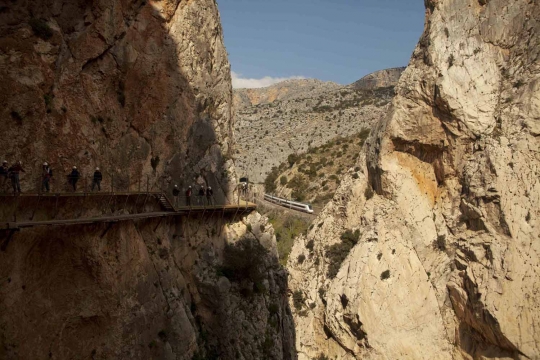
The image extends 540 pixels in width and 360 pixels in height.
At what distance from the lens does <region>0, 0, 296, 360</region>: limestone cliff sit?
13375 mm

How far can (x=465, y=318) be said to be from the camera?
1139 inches

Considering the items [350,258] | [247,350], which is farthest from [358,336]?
[247,350]

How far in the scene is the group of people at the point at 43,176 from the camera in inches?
489

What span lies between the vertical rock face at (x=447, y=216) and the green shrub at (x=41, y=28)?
2315 cm

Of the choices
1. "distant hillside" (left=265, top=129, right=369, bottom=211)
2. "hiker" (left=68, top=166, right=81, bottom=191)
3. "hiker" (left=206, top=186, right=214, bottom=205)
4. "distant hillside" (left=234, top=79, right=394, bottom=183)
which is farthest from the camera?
"distant hillside" (left=234, top=79, right=394, bottom=183)

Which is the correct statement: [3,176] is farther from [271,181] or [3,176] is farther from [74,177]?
[271,181]

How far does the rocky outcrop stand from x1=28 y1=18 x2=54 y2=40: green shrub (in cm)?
10018

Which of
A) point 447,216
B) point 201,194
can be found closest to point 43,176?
point 201,194

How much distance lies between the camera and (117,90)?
56.2ft

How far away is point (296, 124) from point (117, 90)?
5886cm

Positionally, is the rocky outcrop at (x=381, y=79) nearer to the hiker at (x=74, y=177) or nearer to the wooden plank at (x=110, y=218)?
the wooden plank at (x=110, y=218)

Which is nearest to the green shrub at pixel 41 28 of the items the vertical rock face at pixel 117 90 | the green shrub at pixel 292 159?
the vertical rock face at pixel 117 90

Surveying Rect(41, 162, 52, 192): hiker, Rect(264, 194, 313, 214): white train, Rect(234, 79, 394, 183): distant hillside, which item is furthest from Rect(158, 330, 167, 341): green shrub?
Rect(234, 79, 394, 183): distant hillside

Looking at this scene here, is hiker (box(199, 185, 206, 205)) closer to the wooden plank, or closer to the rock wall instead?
the wooden plank
